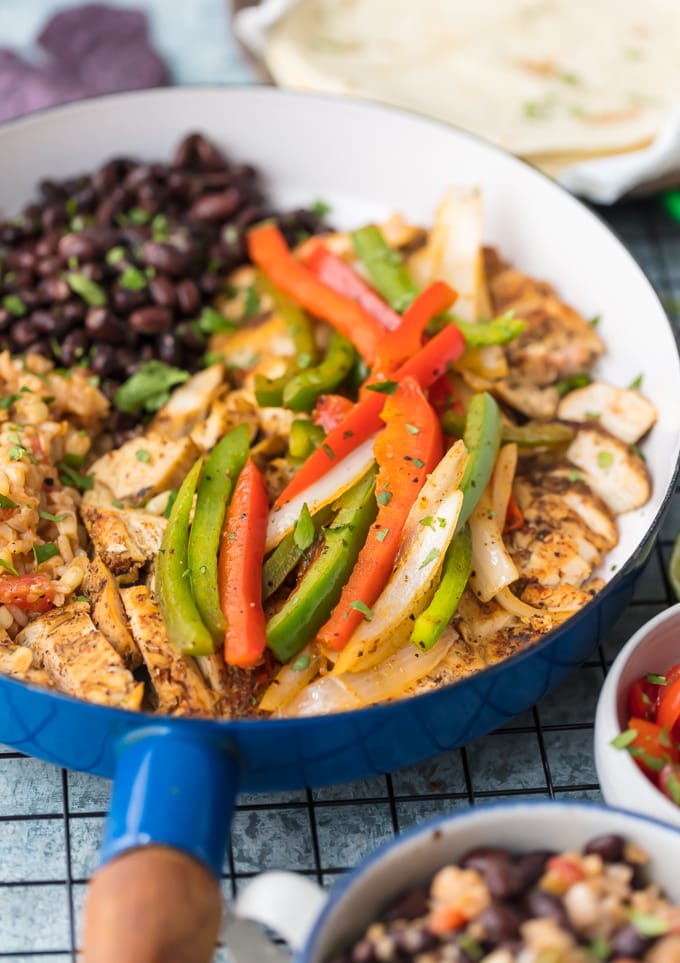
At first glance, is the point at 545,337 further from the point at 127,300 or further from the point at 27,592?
the point at 27,592

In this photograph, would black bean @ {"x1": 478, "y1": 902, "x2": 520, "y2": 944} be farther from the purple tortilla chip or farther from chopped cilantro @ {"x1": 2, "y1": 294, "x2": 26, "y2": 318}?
the purple tortilla chip

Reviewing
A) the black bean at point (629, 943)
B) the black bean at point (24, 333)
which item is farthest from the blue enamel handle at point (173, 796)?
the black bean at point (24, 333)

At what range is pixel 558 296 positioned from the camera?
3.72 metres

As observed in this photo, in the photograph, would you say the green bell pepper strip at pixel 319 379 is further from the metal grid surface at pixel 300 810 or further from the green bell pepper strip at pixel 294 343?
the metal grid surface at pixel 300 810

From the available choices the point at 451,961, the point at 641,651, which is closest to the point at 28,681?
the point at 451,961

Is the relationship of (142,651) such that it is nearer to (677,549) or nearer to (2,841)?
(2,841)

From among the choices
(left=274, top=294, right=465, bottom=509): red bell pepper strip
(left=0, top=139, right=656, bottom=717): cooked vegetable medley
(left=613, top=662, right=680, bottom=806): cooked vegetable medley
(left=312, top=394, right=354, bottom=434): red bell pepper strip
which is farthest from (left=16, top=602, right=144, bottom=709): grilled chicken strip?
(left=613, top=662, right=680, bottom=806): cooked vegetable medley

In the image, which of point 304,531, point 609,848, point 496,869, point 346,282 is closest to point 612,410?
point 346,282

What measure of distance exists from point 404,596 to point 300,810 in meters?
0.61

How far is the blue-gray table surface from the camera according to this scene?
2561 millimetres

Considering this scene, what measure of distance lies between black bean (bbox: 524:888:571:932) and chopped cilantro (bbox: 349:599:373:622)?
31.9 inches

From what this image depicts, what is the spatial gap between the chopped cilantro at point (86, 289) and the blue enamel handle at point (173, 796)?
175 cm

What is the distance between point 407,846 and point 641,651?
2.78 ft

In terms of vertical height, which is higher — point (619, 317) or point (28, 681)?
point (28, 681)
